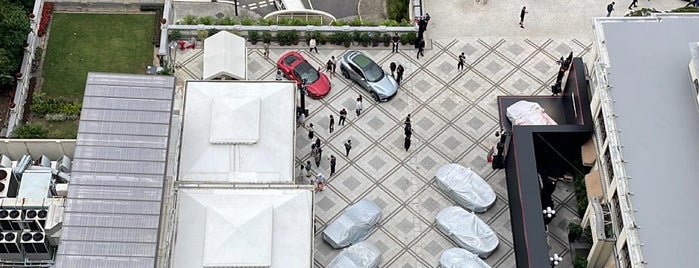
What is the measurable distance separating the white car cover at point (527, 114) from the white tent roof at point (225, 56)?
18416 millimetres

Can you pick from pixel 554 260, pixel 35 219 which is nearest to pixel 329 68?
pixel 554 260

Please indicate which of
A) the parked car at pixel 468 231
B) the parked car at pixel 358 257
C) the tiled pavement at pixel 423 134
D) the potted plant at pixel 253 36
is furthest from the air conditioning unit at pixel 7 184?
the parked car at pixel 468 231

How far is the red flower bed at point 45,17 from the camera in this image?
2976 inches

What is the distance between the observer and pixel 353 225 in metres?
61.2

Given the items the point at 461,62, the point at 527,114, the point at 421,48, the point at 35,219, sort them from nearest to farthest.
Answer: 1. the point at 35,219
2. the point at 527,114
3. the point at 461,62
4. the point at 421,48

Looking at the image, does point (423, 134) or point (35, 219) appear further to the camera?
point (423, 134)

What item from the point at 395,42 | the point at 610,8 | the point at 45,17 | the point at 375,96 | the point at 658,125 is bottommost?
the point at 658,125

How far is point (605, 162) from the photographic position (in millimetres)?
57375

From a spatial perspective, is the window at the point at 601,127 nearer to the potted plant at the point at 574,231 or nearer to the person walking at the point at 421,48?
the potted plant at the point at 574,231

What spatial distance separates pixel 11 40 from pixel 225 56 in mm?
16026

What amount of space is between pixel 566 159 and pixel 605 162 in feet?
17.9

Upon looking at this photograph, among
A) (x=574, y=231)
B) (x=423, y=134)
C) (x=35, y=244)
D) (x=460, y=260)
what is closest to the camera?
(x=35, y=244)

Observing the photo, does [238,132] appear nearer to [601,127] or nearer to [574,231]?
[574,231]

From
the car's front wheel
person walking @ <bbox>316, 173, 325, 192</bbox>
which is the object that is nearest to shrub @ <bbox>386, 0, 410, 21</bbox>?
the car's front wheel
